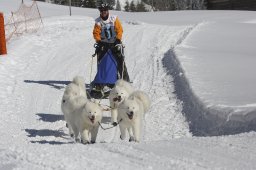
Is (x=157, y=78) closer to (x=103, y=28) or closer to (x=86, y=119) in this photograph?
(x=103, y=28)

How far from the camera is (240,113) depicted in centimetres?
657

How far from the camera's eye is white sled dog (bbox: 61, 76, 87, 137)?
656cm

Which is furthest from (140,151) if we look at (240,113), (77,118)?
(240,113)

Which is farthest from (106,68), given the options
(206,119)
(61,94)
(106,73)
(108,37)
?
(206,119)

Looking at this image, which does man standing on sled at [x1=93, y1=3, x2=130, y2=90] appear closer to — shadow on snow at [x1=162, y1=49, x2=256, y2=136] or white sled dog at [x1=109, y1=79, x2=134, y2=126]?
shadow on snow at [x1=162, y1=49, x2=256, y2=136]

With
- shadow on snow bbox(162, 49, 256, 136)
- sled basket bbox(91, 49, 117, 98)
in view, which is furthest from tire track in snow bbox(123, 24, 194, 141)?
sled basket bbox(91, 49, 117, 98)

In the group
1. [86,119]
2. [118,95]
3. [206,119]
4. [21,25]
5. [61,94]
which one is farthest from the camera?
[21,25]

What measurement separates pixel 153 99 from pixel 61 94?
181 cm

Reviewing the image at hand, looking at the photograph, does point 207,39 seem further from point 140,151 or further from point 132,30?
point 140,151

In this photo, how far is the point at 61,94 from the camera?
9445mm

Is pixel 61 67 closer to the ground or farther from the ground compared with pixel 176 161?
closer to the ground

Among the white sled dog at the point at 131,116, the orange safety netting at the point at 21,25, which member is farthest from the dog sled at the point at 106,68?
the orange safety netting at the point at 21,25

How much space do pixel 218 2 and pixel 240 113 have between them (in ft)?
96.1

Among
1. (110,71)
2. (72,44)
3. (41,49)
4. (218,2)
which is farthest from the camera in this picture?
(218,2)
